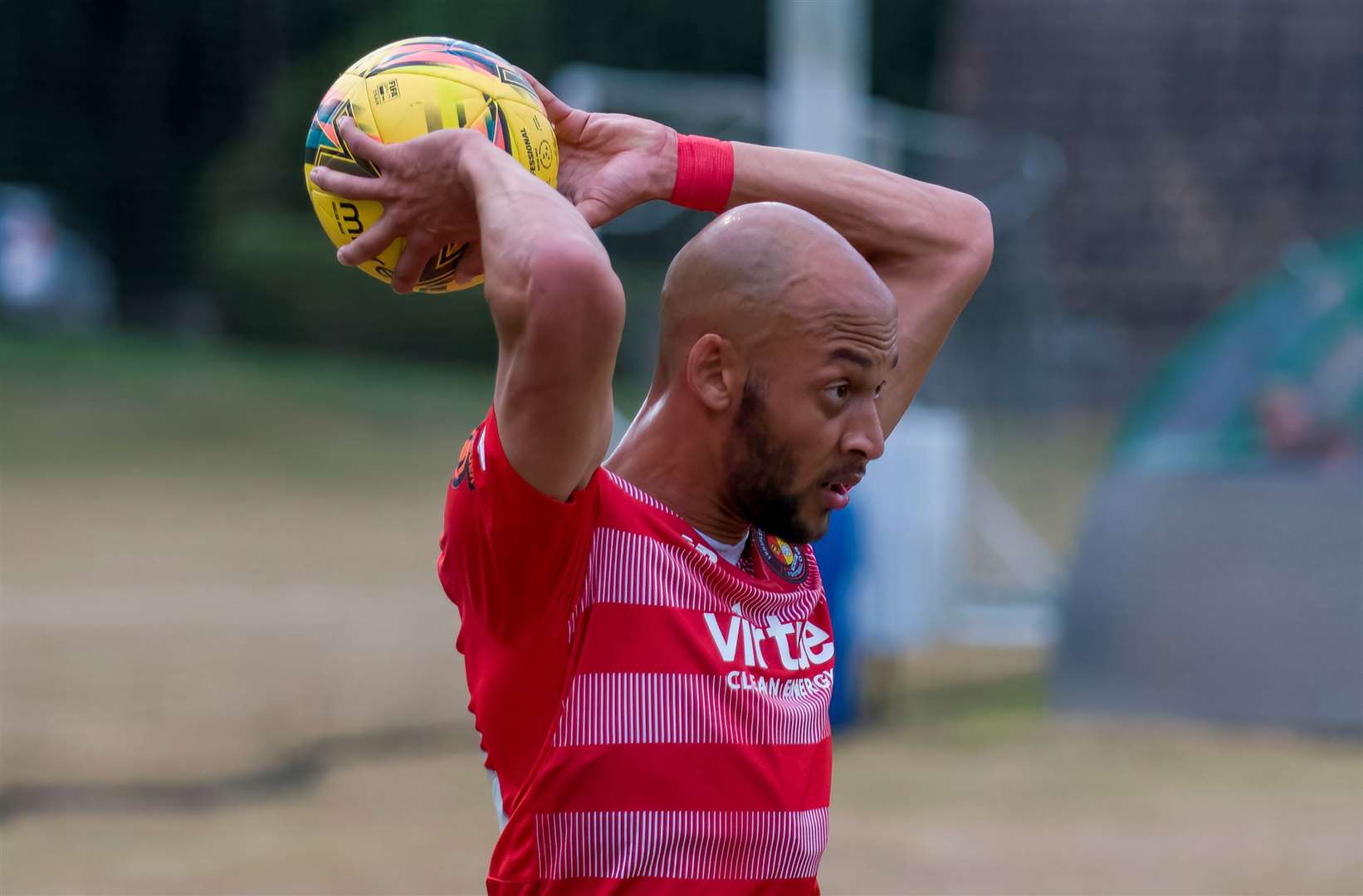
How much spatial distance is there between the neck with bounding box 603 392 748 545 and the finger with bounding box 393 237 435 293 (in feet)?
1.21

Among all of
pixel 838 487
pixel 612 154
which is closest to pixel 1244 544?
pixel 612 154

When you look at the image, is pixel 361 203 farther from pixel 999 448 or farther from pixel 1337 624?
pixel 999 448

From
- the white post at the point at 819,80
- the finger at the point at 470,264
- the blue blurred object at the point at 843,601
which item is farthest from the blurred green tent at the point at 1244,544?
the finger at the point at 470,264

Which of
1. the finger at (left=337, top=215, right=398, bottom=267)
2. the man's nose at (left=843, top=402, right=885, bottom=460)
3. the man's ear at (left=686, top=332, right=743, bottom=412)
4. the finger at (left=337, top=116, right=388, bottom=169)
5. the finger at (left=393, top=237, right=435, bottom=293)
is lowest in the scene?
the man's nose at (left=843, top=402, right=885, bottom=460)

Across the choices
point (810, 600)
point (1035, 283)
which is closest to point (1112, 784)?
point (810, 600)

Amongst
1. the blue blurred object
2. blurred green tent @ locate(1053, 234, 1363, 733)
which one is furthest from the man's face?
blurred green tent @ locate(1053, 234, 1363, 733)

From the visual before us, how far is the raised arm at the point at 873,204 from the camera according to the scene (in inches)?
97.1

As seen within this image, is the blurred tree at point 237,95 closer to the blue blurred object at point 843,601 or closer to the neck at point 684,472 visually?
the blue blurred object at point 843,601

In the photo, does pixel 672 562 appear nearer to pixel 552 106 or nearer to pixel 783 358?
pixel 783 358

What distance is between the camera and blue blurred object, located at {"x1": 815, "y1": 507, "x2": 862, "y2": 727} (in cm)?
797

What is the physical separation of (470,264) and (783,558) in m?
0.61

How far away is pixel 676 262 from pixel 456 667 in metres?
7.53

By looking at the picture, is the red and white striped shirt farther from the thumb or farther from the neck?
the thumb

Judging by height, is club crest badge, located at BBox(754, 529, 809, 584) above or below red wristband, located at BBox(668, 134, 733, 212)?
below
